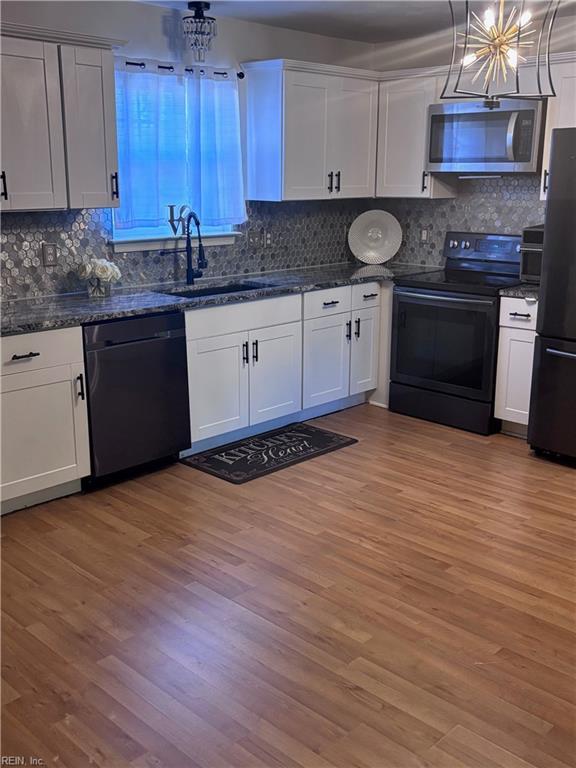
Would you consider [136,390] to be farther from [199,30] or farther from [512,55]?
[512,55]

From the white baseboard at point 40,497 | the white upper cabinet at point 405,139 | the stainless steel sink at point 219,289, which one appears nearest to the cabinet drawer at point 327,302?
the stainless steel sink at point 219,289

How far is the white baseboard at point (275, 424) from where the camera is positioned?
4523mm

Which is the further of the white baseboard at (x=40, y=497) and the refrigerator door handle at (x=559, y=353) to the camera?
the refrigerator door handle at (x=559, y=353)

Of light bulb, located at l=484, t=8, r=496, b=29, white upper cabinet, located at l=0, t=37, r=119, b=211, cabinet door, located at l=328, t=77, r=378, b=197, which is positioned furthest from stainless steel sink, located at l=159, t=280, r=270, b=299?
light bulb, located at l=484, t=8, r=496, b=29

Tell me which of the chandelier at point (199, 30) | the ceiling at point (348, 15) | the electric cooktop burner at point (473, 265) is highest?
the ceiling at point (348, 15)

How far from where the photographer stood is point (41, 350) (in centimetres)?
356

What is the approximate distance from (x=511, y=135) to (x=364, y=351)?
1.66 metres

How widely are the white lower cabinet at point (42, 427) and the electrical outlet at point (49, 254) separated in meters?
0.66

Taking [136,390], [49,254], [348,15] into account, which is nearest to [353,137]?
[348,15]

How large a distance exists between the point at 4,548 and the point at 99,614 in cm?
73

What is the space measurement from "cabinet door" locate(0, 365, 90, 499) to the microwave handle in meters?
2.88

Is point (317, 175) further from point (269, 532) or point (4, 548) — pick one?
point (4, 548)

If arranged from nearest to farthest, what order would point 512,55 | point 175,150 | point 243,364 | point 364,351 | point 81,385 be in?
point 512,55 → point 81,385 → point 243,364 → point 175,150 → point 364,351

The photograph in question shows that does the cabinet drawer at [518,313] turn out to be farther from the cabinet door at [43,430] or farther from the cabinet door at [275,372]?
the cabinet door at [43,430]
